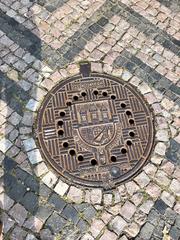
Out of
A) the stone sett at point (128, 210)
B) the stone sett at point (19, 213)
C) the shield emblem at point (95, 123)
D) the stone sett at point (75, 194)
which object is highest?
the shield emblem at point (95, 123)

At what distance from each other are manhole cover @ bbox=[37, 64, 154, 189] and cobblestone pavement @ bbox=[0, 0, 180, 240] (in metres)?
0.13

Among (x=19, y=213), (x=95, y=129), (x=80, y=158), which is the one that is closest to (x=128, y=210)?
(x=80, y=158)

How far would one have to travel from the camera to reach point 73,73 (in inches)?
221

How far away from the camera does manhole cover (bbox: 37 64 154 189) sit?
4855 mm

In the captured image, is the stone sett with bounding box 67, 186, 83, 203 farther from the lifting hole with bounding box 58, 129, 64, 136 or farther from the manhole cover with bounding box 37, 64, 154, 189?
the lifting hole with bounding box 58, 129, 64, 136

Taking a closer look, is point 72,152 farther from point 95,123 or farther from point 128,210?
point 128,210

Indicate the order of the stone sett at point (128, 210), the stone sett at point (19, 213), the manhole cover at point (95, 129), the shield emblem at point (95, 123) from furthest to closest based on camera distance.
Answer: the shield emblem at point (95, 123)
the manhole cover at point (95, 129)
the stone sett at point (128, 210)
the stone sett at point (19, 213)

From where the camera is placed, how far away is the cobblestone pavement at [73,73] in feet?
14.9

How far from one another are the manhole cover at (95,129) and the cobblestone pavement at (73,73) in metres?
0.13

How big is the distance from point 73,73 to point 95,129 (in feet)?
3.32

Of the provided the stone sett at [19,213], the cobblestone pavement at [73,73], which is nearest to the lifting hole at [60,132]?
the cobblestone pavement at [73,73]

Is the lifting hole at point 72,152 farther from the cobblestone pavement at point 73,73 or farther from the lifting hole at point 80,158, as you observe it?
the cobblestone pavement at point 73,73

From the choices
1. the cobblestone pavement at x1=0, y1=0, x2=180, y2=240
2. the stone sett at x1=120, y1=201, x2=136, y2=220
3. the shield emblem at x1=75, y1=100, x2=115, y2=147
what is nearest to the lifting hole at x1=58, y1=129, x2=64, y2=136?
the shield emblem at x1=75, y1=100, x2=115, y2=147

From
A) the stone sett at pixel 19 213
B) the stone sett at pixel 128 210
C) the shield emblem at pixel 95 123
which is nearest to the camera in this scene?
the stone sett at pixel 19 213
